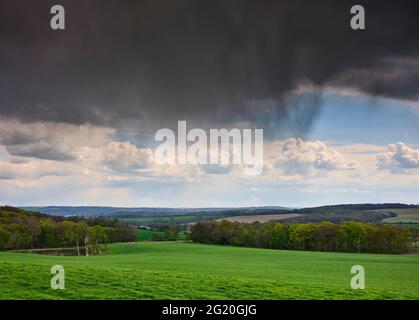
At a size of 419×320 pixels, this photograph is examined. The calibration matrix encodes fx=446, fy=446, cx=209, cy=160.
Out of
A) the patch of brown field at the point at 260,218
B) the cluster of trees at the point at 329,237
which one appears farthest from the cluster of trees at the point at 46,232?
the patch of brown field at the point at 260,218

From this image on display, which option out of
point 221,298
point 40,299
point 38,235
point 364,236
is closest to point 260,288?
point 221,298

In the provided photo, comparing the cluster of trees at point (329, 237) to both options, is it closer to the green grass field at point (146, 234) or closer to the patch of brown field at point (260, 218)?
the patch of brown field at point (260, 218)

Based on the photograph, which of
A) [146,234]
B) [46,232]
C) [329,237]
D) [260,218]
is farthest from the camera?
[146,234]

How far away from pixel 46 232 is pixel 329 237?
138ft

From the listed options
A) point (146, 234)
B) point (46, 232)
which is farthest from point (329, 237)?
point (46, 232)

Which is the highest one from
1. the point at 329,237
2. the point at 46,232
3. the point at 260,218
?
the point at 260,218

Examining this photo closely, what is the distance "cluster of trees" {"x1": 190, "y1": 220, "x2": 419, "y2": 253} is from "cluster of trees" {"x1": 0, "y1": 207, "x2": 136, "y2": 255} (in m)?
22.5

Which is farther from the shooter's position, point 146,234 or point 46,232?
point 146,234

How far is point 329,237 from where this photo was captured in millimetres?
66062

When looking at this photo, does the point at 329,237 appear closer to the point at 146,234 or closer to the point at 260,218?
the point at 260,218

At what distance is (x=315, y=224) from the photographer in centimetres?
6681

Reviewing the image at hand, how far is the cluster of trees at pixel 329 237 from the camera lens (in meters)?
63.4
